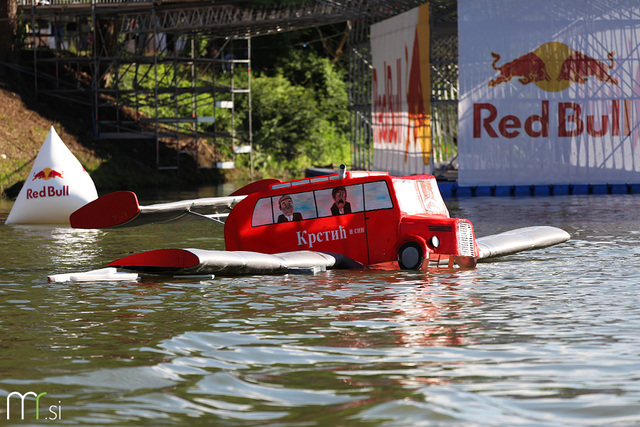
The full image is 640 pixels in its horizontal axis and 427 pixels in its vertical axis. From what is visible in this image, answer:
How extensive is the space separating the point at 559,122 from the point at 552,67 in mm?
1894

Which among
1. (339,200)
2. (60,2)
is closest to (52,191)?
(339,200)

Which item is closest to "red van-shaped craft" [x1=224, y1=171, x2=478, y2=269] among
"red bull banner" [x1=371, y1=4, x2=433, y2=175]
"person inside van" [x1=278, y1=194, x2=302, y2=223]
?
"person inside van" [x1=278, y1=194, x2=302, y2=223]

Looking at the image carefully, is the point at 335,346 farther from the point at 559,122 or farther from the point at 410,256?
the point at 559,122

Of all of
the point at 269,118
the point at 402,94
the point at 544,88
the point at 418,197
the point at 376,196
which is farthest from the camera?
the point at 269,118

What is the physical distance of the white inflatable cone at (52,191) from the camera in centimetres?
2634

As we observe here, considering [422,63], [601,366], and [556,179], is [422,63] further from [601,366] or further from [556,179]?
[601,366]

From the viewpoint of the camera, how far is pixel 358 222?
1636 cm

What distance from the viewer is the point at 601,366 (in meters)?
9.14

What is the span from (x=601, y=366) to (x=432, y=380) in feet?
5.38

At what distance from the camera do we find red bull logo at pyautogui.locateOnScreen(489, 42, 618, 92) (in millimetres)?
34812

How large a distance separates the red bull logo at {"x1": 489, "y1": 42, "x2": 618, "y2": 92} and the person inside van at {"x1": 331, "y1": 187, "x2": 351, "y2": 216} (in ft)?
64.6

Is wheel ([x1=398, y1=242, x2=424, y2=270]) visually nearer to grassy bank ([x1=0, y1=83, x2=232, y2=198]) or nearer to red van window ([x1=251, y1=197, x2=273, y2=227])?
red van window ([x1=251, y1=197, x2=273, y2=227])

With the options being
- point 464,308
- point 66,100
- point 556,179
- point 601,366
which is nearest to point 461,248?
point 464,308

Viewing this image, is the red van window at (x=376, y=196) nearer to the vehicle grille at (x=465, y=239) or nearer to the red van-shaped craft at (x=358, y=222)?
the red van-shaped craft at (x=358, y=222)
